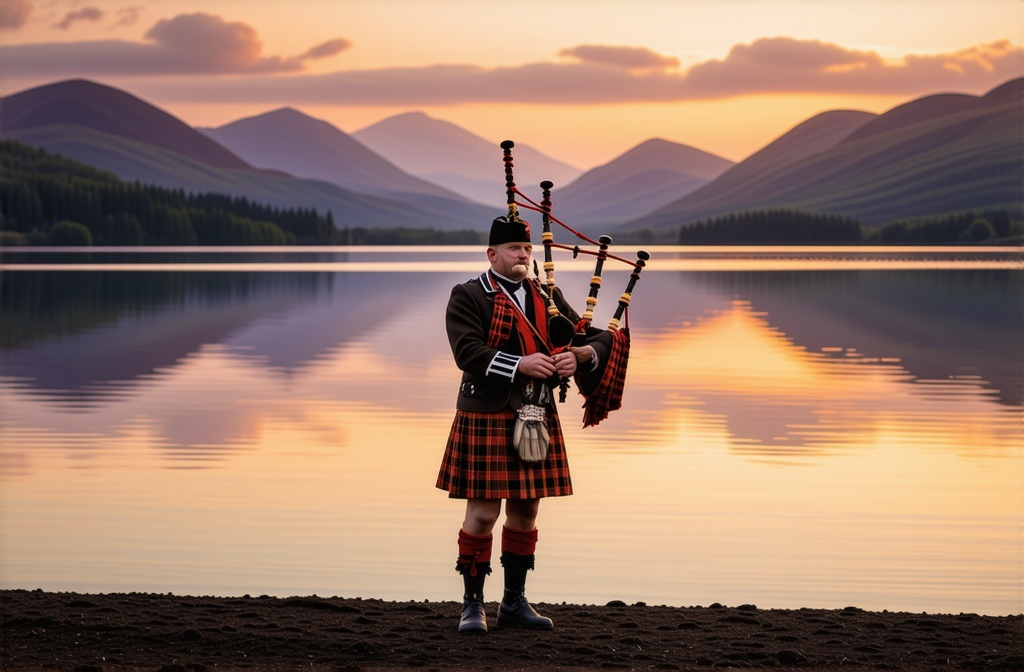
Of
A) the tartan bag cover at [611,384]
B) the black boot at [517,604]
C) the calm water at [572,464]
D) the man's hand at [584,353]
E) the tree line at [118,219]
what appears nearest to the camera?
the black boot at [517,604]

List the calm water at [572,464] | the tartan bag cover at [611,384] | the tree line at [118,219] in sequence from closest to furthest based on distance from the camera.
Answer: the tartan bag cover at [611,384], the calm water at [572,464], the tree line at [118,219]

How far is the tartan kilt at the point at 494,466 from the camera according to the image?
779 centimetres

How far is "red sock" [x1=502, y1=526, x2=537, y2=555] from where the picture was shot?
7945 mm

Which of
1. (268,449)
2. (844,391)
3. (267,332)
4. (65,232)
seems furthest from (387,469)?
(65,232)

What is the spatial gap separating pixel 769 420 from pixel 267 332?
14.7 metres

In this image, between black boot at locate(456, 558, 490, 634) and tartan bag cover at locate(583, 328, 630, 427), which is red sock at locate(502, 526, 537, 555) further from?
tartan bag cover at locate(583, 328, 630, 427)

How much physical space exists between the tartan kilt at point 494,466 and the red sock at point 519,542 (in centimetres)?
22

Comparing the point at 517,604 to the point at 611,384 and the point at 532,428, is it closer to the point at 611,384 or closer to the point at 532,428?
the point at 532,428

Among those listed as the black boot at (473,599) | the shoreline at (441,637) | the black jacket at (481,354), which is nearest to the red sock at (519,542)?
the black boot at (473,599)

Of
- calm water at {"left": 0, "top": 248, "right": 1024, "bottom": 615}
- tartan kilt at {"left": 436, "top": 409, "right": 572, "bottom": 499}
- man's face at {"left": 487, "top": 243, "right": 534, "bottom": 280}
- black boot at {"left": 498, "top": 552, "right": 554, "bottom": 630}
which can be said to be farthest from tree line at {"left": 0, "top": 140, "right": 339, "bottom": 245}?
black boot at {"left": 498, "top": 552, "right": 554, "bottom": 630}

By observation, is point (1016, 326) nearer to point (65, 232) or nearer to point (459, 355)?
point (459, 355)

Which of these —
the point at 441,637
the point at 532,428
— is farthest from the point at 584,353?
the point at 441,637

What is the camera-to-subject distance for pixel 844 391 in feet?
66.1

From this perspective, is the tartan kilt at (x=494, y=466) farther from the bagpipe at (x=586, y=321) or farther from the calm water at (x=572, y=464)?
the calm water at (x=572, y=464)
